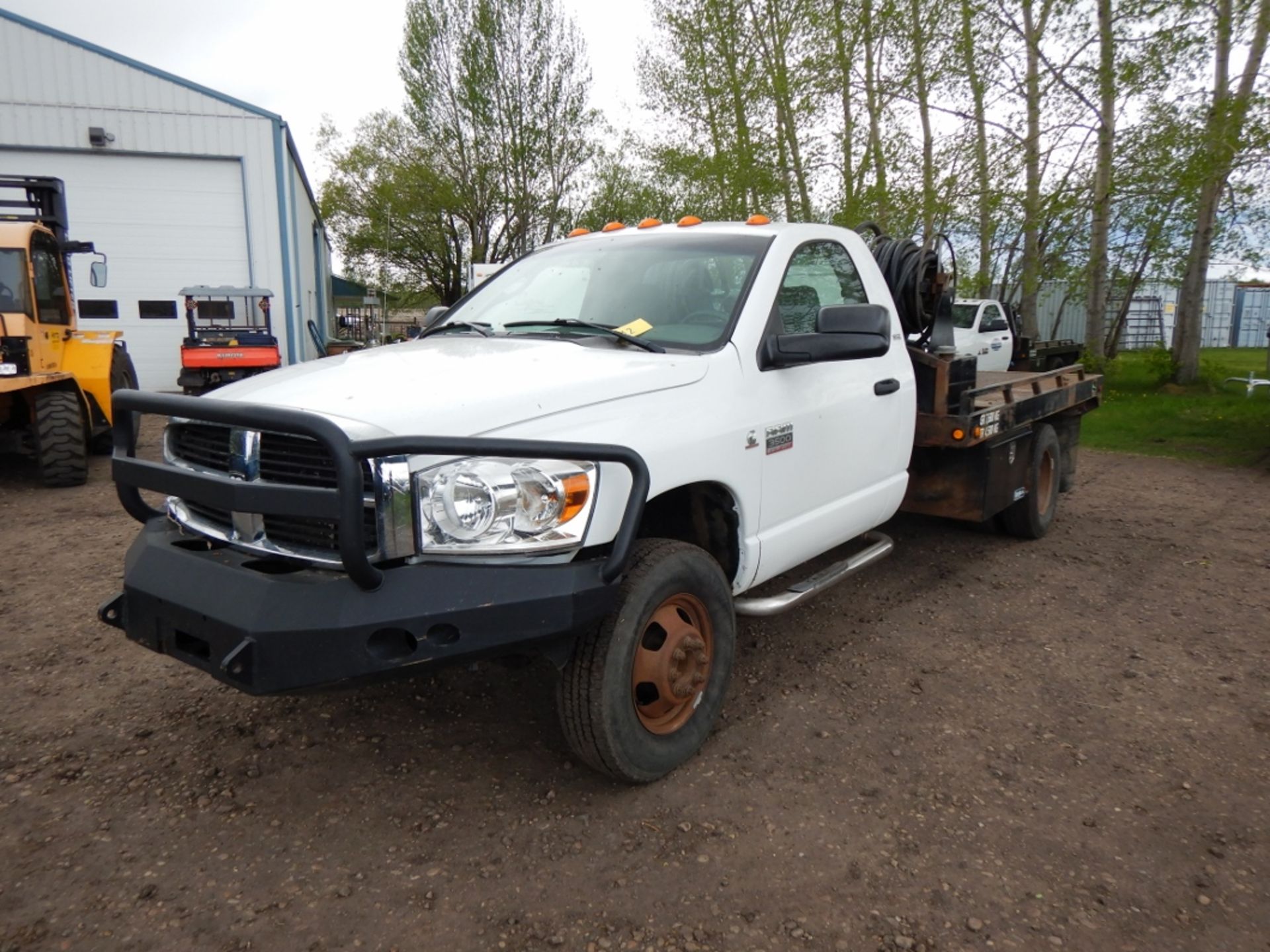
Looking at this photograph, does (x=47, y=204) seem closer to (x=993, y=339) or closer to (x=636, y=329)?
(x=636, y=329)

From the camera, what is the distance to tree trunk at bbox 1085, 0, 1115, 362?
45.8 feet

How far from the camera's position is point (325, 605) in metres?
2.37

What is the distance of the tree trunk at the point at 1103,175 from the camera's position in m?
14.0

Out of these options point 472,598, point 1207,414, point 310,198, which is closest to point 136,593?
point 472,598

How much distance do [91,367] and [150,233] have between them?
33.6 feet

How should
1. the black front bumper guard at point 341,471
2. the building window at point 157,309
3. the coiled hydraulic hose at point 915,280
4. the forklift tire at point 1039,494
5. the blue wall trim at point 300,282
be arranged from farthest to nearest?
the blue wall trim at point 300,282, the building window at point 157,309, the forklift tire at point 1039,494, the coiled hydraulic hose at point 915,280, the black front bumper guard at point 341,471

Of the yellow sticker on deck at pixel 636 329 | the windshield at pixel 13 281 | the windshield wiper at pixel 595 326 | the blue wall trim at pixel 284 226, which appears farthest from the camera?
the blue wall trim at pixel 284 226

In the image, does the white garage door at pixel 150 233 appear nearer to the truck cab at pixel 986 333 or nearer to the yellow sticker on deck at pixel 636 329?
the truck cab at pixel 986 333

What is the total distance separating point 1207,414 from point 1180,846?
12.6 meters

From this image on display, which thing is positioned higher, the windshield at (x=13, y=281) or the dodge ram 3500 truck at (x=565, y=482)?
the windshield at (x=13, y=281)

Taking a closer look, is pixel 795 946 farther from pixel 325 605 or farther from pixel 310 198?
pixel 310 198

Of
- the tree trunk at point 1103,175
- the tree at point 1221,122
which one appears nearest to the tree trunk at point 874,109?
the tree trunk at point 1103,175

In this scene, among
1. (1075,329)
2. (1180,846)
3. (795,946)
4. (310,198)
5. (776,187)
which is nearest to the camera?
(795,946)

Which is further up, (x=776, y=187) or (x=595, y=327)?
(x=776, y=187)
